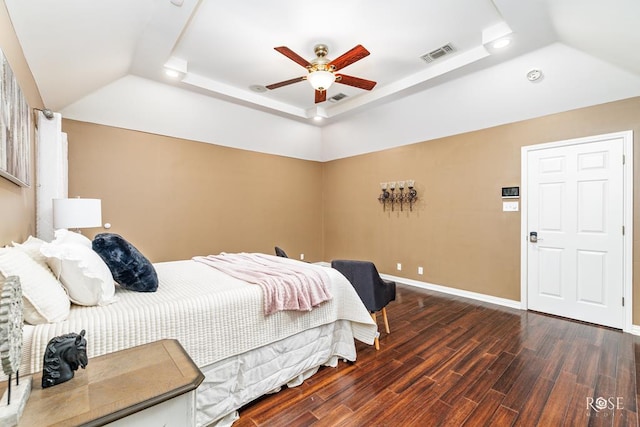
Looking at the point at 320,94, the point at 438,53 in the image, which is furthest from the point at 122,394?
the point at 438,53

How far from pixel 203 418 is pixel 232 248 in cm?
355

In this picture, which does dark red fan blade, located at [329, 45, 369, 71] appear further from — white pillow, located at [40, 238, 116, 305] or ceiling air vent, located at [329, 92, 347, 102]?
white pillow, located at [40, 238, 116, 305]

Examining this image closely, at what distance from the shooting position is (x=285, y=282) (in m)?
2.14

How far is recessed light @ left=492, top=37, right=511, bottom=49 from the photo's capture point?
3.01 m

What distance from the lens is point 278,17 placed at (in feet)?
9.25

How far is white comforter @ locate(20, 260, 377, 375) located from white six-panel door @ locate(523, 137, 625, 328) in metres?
2.66

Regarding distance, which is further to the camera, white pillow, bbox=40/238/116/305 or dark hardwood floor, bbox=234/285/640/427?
dark hardwood floor, bbox=234/285/640/427

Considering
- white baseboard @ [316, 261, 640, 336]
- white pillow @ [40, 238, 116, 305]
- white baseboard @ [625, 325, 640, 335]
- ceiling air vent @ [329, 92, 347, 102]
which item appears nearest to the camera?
white pillow @ [40, 238, 116, 305]

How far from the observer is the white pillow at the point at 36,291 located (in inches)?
49.0

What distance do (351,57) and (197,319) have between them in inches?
104

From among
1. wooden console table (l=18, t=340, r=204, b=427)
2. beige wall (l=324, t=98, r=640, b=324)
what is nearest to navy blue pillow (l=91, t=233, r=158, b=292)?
wooden console table (l=18, t=340, r=204, b=427)

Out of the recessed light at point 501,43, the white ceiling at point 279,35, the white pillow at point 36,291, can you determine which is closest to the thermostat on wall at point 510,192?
the white ceiling at point 279,35

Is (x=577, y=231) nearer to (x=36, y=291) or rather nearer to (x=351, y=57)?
(x=351, y=57)

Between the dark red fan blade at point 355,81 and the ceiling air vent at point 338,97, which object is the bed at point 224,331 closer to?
the dark red fan blade at point 355,81
